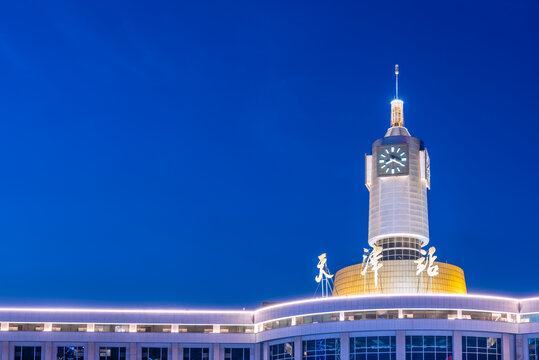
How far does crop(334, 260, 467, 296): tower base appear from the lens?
158750 millimetres

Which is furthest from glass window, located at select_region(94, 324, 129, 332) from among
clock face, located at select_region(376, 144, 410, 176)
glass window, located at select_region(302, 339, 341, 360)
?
clock face, located at select_region(376, 144, 410, 176)

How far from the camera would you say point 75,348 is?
511ft

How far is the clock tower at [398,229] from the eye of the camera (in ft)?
523

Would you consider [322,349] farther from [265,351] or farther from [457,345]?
[457,345]

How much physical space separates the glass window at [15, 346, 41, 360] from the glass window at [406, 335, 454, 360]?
5976cm

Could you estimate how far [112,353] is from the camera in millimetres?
156125

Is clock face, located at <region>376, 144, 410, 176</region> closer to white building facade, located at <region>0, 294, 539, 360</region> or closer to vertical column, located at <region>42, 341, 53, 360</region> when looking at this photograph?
white building facade, located at <region>0, 294, 539, 360</region>

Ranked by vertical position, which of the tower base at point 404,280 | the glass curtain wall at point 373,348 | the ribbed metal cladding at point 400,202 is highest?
the ribbed metal cladding at point 400,202

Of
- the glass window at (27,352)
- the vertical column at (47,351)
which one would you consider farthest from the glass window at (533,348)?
the glass window at (27,352)

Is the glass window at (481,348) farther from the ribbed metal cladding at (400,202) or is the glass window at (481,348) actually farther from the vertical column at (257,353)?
the vertical column at (257,353)

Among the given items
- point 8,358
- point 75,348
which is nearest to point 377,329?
point 75,348

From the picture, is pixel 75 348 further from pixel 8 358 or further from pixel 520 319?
pixel 520 319

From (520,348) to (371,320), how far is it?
21851 millimetres

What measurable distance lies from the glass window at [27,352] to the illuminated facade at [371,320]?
16cm
